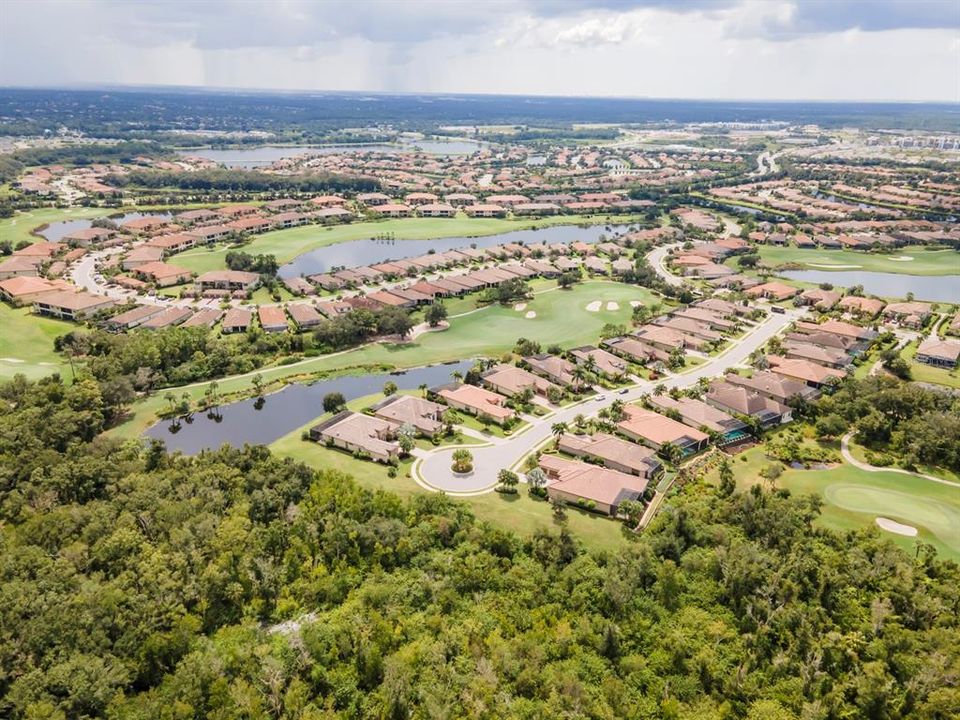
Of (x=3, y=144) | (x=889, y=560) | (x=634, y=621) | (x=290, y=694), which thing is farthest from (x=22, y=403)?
(x=3, y=144)

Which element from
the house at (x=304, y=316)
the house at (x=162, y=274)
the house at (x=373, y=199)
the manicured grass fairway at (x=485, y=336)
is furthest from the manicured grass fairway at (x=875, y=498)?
the house at (x=373, y=199)

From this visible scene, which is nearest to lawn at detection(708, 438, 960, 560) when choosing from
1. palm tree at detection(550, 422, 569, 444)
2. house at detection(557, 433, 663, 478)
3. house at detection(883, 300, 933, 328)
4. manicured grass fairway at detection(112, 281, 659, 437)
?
house at detection(557, 433, 663, 478)

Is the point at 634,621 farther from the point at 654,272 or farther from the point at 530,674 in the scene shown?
the point at 654,272

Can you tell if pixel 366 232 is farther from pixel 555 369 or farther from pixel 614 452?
pixel 614 452

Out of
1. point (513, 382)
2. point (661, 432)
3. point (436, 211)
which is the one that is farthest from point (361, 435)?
point (436, 211)

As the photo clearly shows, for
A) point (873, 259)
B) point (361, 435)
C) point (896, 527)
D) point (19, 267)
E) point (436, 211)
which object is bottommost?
point (896, 527)

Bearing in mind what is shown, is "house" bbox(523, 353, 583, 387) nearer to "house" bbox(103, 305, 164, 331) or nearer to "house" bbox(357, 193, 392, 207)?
"house" bbox(103, 305, 164, 331)
